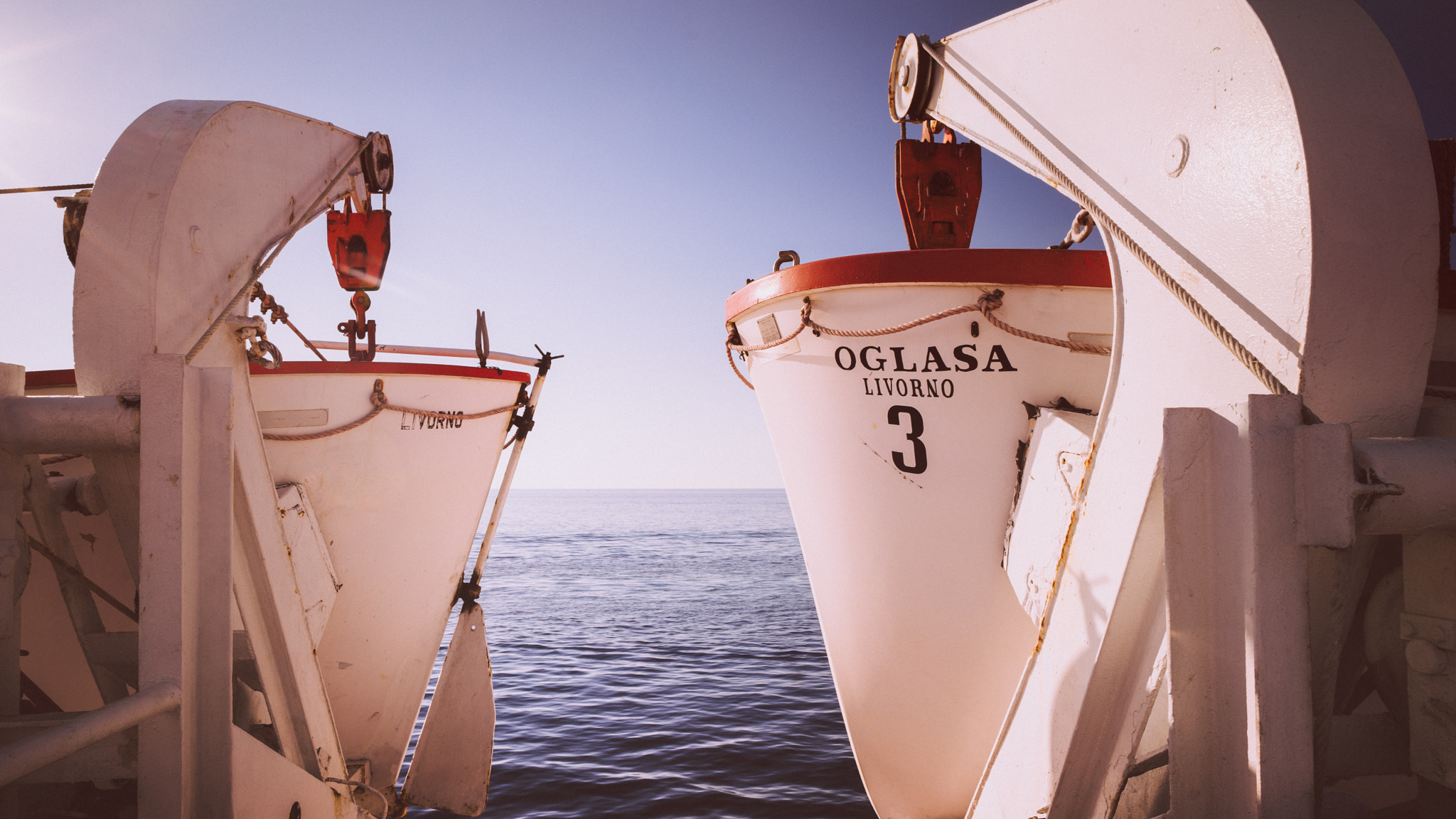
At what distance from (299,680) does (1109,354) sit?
2.72 m

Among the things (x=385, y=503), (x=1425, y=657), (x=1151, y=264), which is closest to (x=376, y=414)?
(x=385, y=503)

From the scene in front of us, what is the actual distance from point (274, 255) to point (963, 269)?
2228mm

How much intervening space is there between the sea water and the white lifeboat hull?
4.24 feet

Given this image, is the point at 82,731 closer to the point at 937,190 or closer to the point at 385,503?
the point at 385,503

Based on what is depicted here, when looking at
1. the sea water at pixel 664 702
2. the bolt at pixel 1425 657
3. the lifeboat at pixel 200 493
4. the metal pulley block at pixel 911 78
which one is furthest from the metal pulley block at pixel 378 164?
the sea water at pixel 664 702

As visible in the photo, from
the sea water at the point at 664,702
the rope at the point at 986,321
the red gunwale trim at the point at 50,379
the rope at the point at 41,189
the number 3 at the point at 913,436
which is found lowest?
the sea water at the point at 664,702

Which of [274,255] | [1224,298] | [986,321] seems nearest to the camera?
[1224,298]

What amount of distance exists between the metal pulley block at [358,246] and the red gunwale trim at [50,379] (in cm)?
132

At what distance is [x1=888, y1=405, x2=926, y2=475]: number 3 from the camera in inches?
106

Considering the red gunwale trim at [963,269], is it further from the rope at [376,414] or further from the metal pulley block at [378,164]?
the rope at [376,414]

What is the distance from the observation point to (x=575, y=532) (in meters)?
33.1

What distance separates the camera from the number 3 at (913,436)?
2.71m

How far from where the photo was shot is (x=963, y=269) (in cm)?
247

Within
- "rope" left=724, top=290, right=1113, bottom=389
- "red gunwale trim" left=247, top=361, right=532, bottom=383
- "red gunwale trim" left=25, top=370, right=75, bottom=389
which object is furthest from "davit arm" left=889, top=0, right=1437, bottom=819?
"red gunwale trim" left=25, top=370, right=75, bottom=389
